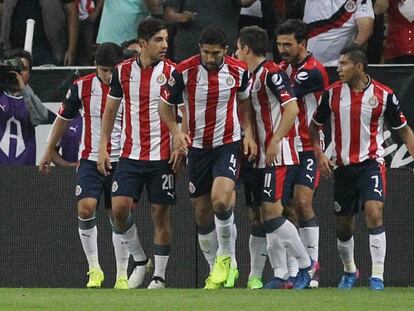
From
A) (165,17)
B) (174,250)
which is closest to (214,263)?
(174,250)

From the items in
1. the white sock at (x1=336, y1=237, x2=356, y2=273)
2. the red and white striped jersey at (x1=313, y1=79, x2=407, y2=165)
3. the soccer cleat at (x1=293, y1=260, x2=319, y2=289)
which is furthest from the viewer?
the white sock at (x1=336, y1=237, x2=356, y2=273)

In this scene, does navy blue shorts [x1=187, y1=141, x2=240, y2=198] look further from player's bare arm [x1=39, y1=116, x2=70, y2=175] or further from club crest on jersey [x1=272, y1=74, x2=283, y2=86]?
player's bare arm [x1=39, y1=116, x2=70, y2=175]

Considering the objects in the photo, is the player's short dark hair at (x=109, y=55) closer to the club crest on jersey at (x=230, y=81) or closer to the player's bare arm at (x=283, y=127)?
the club crest on jersey at (x=230, y=81)

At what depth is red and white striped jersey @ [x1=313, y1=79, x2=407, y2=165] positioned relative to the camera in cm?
1397

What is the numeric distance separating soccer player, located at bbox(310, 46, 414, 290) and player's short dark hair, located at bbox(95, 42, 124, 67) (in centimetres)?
202

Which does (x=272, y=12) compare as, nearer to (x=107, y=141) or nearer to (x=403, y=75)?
(x=403, y=75)

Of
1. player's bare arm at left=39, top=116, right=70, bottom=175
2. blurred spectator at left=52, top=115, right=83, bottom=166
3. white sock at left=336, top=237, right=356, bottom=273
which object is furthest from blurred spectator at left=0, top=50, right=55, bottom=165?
white sock at left=336, top=237, right=356, bottom=273

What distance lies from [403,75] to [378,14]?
1.04 metres

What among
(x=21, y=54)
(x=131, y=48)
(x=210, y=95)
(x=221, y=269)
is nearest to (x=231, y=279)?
(x=221, y=269)

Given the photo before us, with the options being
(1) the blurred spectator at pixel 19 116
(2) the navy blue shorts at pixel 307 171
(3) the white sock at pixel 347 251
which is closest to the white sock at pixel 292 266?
(3) the white sock at pixel 347 251

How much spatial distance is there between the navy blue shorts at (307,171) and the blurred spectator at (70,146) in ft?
9.56

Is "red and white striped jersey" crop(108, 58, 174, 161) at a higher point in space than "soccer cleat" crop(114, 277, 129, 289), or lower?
higher

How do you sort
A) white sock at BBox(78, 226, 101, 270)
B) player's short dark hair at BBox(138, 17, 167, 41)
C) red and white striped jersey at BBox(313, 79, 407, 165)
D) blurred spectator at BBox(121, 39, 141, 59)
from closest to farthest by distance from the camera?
red and white striped jersey at BBox(313, 79, 407, 165), player's short dark hair at BBox(138, 17, 167, 41), white sock at BBox(78, 226, 101, 270), blurred spectator at BBox(121, 39, 141, 59)

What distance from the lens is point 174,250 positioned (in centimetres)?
1662
